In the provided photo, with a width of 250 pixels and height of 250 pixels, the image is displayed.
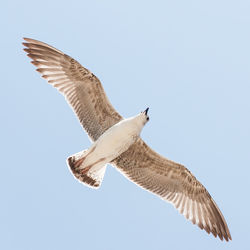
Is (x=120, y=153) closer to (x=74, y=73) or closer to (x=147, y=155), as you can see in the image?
(x=147, y=155)

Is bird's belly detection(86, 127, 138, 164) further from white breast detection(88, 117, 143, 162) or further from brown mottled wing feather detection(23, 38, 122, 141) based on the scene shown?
brown mottled wing feather detection(23, 38, 122, 141)

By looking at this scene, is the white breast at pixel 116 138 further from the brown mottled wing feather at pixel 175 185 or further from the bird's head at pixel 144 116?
the brown mottled wing feather at pixel 175 185

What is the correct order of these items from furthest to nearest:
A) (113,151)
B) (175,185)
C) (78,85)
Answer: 1. (175,185)
2. (78,85)
3. (113,151)

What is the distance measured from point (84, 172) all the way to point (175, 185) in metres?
1.93

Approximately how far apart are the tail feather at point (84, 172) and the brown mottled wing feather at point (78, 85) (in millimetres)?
586

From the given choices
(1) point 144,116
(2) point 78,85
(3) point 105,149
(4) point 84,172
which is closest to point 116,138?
(3) point 105,149

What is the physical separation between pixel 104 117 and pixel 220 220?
3159 mm

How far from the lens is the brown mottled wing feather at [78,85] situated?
1122cm

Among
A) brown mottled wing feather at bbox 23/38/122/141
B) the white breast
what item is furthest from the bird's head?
brown mottled wing feather at bbox 23/38/122/141

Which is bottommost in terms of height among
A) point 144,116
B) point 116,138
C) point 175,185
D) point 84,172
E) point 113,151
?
point 175,185

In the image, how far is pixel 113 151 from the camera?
36.0 feet

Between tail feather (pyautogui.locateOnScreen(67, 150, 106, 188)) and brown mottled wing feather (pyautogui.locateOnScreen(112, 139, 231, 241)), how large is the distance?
567 mm

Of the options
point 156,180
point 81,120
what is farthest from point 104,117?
point 156,180

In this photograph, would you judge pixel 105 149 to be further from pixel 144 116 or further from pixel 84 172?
pixel 144 116
